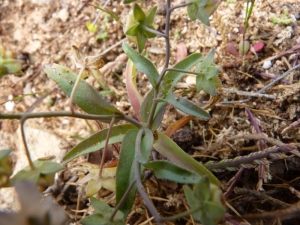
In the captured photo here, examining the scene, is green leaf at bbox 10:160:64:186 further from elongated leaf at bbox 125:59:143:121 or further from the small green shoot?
the small green shoot

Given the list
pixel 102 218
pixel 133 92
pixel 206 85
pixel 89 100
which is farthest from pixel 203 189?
pixel 133 92

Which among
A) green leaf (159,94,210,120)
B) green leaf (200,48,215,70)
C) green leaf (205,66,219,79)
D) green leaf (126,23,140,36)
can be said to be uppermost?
green leaf (126,23,140,36)

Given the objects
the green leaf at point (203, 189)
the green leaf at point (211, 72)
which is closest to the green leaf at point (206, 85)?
the green leaf at point (211, 72)

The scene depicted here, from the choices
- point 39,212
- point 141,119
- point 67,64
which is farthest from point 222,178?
point 67,64

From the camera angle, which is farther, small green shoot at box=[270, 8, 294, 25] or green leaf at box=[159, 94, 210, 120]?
small green shoot at box=[270, 8, 294, 25]

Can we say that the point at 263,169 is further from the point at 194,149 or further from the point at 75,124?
the point at 75,124

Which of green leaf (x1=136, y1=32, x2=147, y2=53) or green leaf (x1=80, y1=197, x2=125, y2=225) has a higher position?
green leaf (x1=136, y1=32, x2=147, y2=53)

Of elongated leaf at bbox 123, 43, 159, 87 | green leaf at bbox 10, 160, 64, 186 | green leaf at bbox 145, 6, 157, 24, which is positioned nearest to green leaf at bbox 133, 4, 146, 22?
green leaf at bbox 145, 6, 157, 24
